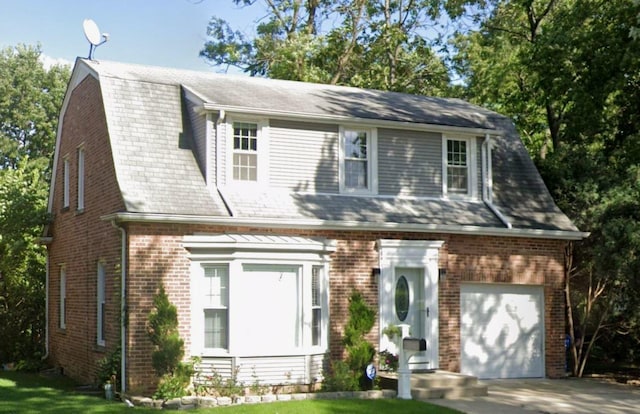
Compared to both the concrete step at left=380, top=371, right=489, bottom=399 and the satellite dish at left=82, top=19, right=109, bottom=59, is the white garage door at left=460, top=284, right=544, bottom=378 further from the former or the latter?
the satellite dish at left=82, top=19, right=109, bottom=59

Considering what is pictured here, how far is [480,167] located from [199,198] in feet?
23.2

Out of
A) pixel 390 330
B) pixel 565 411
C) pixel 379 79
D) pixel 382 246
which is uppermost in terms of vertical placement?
pixel 379 79

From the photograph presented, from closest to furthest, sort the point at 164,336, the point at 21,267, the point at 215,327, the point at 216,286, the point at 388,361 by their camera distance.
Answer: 1. the point at 164,336
2. the point at 215,327
3. the point at 216,286
4. the point at 388,361
5. the point at 21,267

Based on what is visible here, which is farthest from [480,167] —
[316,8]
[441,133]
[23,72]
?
[23,72]

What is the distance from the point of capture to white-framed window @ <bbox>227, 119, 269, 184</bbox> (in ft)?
57.3

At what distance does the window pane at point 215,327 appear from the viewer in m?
16.0

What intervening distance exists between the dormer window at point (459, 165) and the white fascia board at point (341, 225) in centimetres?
Result: 149

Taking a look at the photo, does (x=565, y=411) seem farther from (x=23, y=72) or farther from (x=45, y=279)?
(x=23, y=72)

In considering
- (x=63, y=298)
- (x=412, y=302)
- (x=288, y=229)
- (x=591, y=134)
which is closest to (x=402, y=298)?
(x=412, y=302)

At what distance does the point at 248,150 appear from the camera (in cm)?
1759

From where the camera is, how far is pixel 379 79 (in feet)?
112

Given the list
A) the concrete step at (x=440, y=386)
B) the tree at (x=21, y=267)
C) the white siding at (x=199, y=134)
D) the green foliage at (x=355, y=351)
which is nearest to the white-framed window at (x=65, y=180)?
the tree at (x=21, y=267)

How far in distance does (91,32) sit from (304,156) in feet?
20.0

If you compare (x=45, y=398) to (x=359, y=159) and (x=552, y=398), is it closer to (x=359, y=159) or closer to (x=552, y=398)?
(x=359, y=159)
